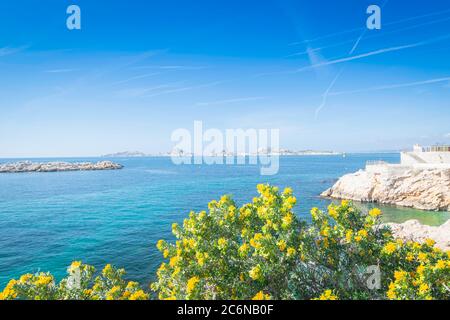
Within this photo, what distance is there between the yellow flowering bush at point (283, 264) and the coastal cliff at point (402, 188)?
36.8 m

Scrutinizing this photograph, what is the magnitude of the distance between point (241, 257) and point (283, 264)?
137 centimetres

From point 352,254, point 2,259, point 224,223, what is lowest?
point 2,259

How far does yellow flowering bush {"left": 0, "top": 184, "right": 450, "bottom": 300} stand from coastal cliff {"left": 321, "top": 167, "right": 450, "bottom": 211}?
36.8 meters

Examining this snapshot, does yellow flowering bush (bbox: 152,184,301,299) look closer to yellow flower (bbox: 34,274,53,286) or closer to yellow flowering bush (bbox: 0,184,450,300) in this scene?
yellow flowering bush (bbox: 0,184,450,300)

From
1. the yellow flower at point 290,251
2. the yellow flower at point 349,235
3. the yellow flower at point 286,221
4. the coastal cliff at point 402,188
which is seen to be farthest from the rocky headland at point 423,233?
the coastal cliff at point 402,188

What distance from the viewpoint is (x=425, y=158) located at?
4378 centimetres

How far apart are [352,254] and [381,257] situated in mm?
859

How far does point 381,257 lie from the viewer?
8.56 meters

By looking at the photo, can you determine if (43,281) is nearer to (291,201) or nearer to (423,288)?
(291,201)

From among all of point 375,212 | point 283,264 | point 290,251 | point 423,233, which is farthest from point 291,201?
point 423,233

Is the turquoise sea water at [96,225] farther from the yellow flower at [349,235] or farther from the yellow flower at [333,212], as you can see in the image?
the yellow flower at [349,235]

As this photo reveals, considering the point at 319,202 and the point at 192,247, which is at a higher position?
the point at 192,247
